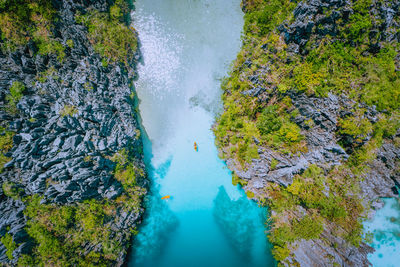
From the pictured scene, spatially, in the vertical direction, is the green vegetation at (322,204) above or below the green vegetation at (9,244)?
below

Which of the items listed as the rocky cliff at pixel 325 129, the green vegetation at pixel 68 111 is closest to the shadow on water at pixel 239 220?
the rocky cliff at pixel 325 129

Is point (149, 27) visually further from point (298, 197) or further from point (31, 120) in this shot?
point (298, 197)

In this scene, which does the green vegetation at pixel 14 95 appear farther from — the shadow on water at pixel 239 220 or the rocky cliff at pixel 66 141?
the shadow on water at pixel 239 220

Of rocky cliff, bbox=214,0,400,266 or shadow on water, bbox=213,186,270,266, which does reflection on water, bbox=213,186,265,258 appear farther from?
rocky cliff, bbox=214,0,400,266

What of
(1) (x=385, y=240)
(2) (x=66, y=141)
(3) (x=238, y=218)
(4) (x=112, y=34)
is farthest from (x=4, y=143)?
(1) (x=385, y=240)

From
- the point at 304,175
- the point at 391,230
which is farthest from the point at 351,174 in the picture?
the point at 391,230
